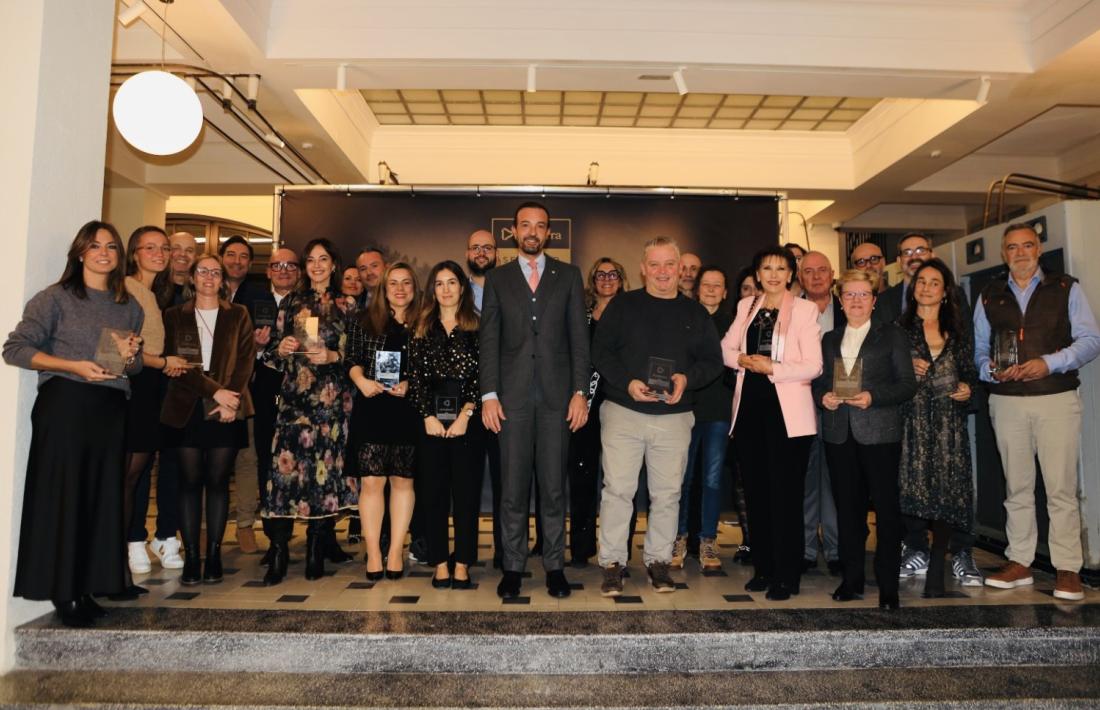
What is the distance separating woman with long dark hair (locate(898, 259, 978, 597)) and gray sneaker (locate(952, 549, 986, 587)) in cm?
24

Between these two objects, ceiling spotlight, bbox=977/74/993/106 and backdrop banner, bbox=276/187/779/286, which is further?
backdrop banner, bbox=276/187/779/286

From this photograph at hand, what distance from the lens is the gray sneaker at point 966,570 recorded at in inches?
148

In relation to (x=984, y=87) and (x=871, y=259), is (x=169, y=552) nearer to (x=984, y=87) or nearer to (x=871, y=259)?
(x=871, y=259)

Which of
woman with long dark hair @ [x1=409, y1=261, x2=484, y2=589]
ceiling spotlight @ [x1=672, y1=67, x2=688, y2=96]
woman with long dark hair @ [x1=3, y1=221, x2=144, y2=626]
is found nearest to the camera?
woman with long dark hair @ [x1=3, y1=221, x2=144, y2=626]

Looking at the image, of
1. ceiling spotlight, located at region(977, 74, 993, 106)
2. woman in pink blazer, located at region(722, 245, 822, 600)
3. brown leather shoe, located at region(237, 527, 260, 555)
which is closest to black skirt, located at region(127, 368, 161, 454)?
brown leather shoe, located at region(237, 527, 260, 555)

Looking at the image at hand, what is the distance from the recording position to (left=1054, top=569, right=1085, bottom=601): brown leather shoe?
349 centimetres

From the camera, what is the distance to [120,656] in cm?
297

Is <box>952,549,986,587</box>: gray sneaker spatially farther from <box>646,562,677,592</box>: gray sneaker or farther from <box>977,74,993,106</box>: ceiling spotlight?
<box>977,74,993,106</box>: ceiling spotlight

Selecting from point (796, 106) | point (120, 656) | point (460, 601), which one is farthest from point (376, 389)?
point (796, 106)

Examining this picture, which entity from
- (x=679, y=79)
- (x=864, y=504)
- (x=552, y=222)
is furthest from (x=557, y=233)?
(x=864, y=504)

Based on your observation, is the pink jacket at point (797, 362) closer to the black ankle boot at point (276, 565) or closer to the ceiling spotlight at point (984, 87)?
the black ankle boot at point (276, 565)

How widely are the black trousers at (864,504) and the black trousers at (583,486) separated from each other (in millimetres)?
1308

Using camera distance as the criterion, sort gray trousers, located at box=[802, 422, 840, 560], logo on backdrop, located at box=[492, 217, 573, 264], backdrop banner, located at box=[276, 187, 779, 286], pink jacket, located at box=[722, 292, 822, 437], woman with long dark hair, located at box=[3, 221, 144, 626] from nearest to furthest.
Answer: woman with long dark hair, located at box=[3, 221, 144, 626]
pink jacket, located at box=[722, 292, 822, 437]
gray trousers, located at box=[802, 422, 840, 560]
backdrop banner, located at box=[276, 187, 779, 286]
logo on backdrop, located at box=[492, 217, 573, 264]

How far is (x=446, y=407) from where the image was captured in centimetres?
352
